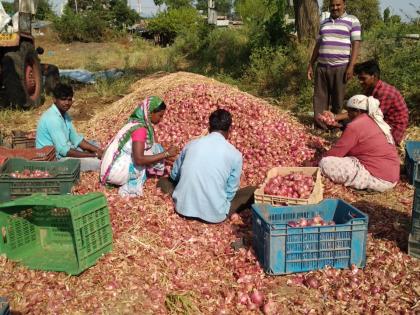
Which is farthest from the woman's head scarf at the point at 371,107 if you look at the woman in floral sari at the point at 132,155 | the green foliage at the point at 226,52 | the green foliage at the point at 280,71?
the green foliage at the point at 226,52

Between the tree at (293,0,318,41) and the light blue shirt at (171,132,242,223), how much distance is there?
781cm

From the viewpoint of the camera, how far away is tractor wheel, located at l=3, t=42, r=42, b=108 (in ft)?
28.1

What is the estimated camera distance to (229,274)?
350 cm

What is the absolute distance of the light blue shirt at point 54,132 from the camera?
507cm

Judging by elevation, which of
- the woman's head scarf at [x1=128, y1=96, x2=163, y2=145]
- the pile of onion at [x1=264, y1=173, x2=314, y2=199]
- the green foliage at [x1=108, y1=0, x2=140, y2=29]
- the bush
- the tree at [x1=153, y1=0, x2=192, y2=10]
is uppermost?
the tree at [x1=153, y1=0, x2=192, y2=10]

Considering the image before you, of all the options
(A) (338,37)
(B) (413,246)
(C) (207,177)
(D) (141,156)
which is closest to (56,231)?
(D) (141,156)

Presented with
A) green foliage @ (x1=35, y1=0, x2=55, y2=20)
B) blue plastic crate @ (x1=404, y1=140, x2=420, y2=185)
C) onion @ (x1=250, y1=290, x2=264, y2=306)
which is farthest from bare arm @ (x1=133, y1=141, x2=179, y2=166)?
green foliage @ (x1=35, y1=0, x2=55, y2=20)

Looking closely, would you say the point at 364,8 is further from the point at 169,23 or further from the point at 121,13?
the point at 121,13

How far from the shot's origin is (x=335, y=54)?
649cm

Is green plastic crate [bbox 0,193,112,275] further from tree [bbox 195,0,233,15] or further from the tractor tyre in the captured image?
tree [bbox 195,0,233,15]

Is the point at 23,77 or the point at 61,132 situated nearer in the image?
the point at 61,132

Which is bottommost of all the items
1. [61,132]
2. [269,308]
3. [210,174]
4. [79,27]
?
[269,308]

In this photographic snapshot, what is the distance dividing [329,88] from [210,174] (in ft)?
11.4

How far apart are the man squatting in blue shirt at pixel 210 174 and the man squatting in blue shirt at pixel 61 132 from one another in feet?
5.27
